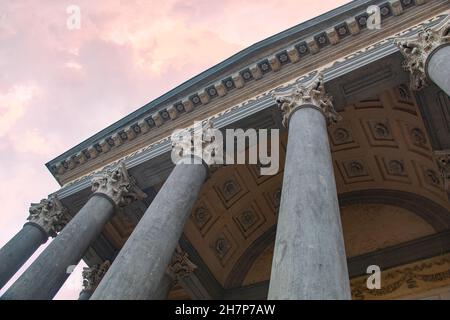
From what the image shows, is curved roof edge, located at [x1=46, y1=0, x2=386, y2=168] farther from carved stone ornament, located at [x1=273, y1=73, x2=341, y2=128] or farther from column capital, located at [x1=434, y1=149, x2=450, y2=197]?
column capital, located at [x1=434, y1=149, x2=450, y2=197]

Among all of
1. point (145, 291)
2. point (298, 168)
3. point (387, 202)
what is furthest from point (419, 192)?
point (145, 291)

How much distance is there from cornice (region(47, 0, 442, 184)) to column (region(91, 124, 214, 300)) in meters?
3.40

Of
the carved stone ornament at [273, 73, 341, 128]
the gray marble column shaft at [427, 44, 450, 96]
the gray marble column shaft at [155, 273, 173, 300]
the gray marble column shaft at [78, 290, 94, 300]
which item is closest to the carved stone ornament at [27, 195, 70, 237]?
the gray marble column shaft at [78, 290, 94, 300]

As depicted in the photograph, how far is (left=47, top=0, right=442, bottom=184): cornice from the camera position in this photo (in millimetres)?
11445

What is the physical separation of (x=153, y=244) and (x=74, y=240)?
363cm

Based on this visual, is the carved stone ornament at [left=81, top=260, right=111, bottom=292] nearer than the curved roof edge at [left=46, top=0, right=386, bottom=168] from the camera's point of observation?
No

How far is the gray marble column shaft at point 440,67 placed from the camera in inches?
321

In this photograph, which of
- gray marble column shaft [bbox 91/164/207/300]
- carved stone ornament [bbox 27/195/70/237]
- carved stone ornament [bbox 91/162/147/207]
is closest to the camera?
gray marble column shaft [bbox 91/164/207/300]

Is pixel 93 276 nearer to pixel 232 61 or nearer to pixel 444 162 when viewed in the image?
pixel 232 61

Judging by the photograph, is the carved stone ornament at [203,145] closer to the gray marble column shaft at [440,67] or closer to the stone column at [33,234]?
the stone column at [33,234]

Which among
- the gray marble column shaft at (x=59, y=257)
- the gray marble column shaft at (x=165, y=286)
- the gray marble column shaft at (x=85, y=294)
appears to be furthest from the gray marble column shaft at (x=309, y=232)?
the gray marble column shaft at (x=85, y=294)

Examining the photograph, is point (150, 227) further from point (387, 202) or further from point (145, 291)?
Result: point (387, 202)

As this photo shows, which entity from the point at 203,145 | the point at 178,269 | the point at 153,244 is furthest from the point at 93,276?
the point at 153,244

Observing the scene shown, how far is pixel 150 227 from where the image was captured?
880 centimetres
